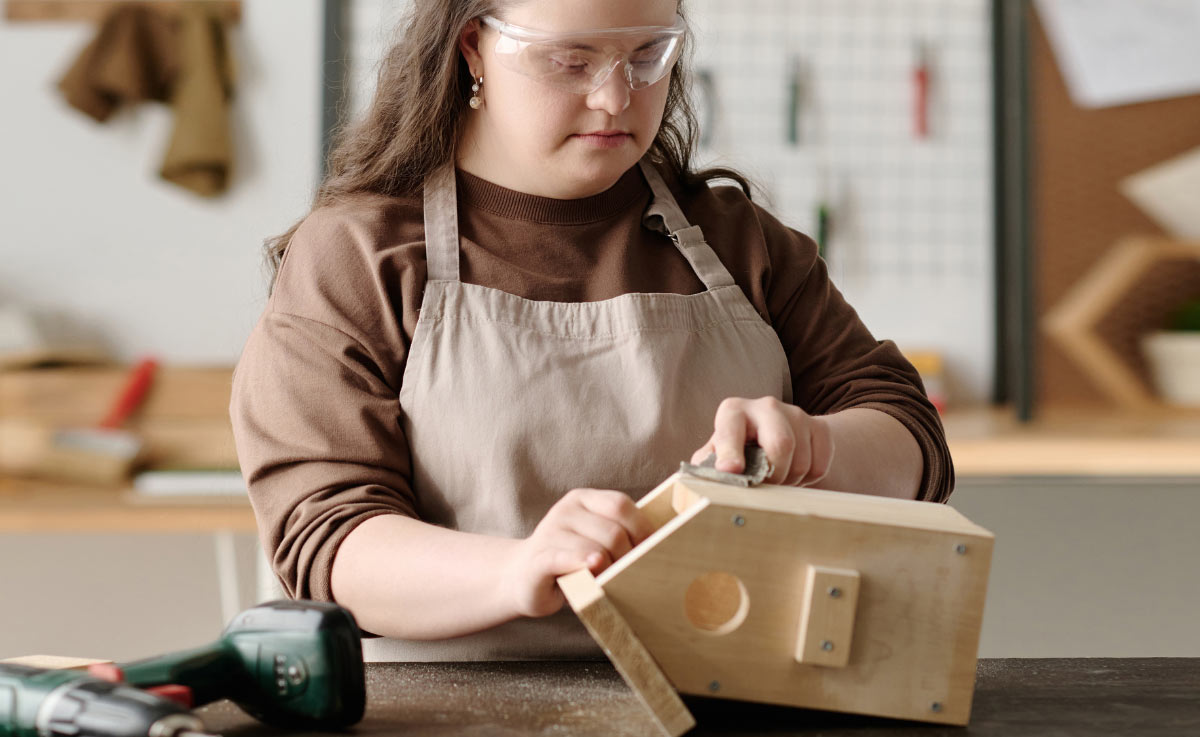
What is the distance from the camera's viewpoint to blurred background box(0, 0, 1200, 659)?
8.09 feet

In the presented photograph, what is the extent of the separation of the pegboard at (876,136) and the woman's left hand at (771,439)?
1.61 meters

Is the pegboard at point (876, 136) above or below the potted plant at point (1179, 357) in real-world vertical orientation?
above

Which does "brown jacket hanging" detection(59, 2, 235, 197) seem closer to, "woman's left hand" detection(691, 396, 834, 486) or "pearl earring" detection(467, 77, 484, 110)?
"pearl earring" detection(467, 77, 484, 110)

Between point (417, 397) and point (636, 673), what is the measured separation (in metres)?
0.41

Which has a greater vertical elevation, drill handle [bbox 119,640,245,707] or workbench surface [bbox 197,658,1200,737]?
drill handle [bbox 119,640,245,707]

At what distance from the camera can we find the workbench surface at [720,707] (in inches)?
29.8

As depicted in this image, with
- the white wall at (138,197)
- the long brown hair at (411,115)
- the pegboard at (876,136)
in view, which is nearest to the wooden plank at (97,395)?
the white wall at (138,197)

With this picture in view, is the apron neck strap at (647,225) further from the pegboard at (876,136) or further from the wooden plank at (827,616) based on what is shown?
the pegboard at (876,136)

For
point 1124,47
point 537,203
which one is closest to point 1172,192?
point 1124,47

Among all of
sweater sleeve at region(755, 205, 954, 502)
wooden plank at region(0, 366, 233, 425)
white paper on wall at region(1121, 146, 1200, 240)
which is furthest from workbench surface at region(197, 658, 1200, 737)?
white paper on wall at region(1121, 146, 1200, 240)

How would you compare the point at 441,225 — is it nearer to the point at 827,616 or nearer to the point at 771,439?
the point at 771,439

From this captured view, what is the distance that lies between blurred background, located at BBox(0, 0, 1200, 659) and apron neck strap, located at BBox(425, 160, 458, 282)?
1.28 meters

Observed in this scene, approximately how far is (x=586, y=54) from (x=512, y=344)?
0.84 ft

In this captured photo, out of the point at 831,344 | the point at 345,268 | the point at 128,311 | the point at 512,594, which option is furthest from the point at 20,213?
the point at 512,594
